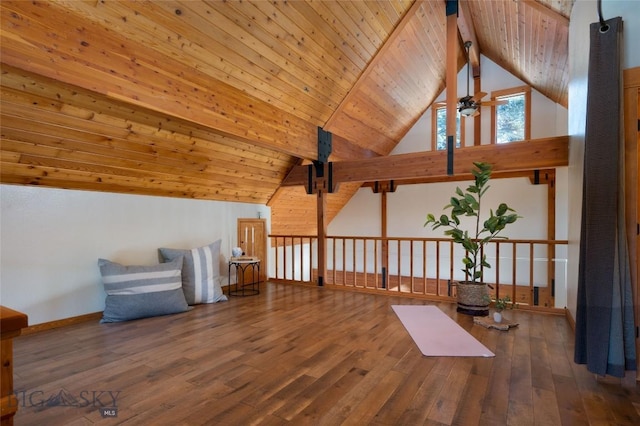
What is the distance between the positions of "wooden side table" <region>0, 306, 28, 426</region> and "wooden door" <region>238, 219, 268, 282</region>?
170 inches

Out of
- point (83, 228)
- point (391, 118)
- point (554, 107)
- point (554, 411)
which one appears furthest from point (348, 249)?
point (554, 411)

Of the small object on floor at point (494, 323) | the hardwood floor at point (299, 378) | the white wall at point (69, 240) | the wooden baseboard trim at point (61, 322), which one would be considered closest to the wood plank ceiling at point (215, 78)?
the white wall at point (69, 240)

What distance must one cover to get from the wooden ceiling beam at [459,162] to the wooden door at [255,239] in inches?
38.4

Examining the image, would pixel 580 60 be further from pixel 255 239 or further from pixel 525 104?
pixel 255 239

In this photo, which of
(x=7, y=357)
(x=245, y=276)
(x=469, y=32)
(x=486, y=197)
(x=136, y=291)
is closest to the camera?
(x=7, y=357)

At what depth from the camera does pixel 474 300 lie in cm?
362

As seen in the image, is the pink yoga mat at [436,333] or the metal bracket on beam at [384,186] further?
the metal bracket on beam at [384,186]

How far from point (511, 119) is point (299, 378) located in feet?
20.8

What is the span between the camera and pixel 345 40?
13.0 feet

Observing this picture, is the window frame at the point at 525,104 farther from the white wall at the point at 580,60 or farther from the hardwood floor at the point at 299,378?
the hardwood floor at the point at 299,378

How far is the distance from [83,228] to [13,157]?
3.01ft

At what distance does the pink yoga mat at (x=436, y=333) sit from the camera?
8.50 ft

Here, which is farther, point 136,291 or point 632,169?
point 136,291

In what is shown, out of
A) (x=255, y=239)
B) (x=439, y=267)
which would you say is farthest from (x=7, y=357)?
(x=439, y=267)
